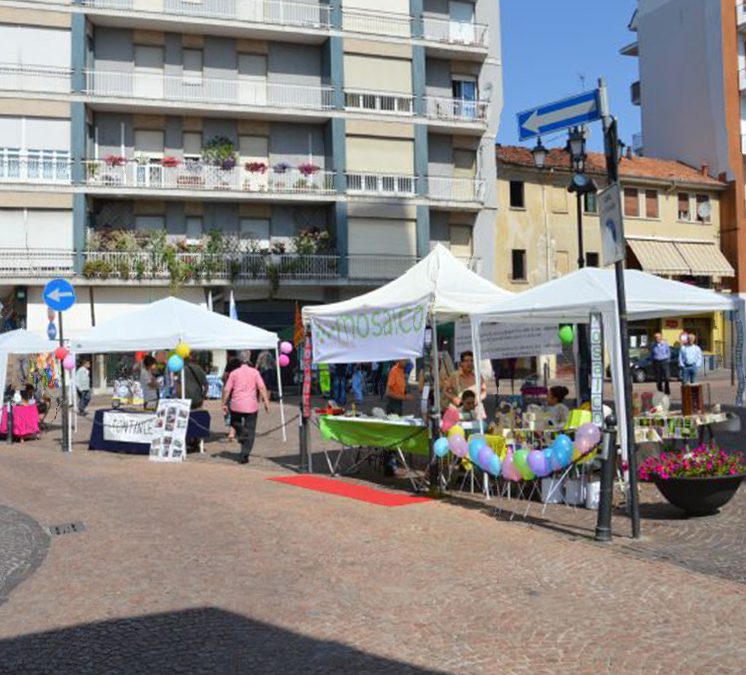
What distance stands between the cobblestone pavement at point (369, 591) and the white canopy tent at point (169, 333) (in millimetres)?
5477

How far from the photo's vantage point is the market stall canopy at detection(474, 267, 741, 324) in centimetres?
1025

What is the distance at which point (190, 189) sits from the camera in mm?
33594

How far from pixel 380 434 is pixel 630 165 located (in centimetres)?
3624

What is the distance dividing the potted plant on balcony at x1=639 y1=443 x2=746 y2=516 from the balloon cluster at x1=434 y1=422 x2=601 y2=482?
722 millimetres

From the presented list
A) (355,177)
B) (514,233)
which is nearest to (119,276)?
(355,177)

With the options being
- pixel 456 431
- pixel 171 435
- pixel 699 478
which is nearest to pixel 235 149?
pixel 171 435

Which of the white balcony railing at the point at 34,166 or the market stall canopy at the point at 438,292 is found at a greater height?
the white balcony railing at the point at 34,166

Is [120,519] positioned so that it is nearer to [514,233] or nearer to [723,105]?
[514,233]

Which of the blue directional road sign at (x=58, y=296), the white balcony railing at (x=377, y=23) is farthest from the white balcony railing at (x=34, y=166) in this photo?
the blue directional road sign at (x=58, y=296)

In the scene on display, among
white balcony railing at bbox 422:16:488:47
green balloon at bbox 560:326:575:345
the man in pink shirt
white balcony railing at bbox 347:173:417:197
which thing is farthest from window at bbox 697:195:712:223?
the man in pink shirt

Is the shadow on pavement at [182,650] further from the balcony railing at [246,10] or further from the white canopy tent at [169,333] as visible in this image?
the balcony railing at [246,10]

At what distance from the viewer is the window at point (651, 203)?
43969mm

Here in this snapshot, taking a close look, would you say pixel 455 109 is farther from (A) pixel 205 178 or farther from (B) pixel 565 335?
(B) pixel 565 335

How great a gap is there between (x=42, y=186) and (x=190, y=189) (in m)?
5.21
